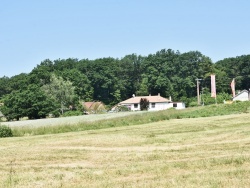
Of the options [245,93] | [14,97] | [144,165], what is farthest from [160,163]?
[245,93]

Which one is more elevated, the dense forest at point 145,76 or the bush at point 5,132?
the dense forest at point 145,76

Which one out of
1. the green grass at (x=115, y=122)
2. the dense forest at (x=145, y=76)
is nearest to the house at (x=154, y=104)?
the dense forest at (x=145, y=76)

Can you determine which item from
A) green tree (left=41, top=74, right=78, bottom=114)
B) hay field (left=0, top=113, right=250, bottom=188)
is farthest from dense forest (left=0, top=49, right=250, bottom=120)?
hay field (left=0, top=113, right=250, bottom=188)

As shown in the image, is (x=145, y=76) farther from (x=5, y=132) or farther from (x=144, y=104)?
(x=5, y=132)

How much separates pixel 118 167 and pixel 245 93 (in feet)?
265

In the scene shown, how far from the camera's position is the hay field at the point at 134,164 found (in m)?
8.82

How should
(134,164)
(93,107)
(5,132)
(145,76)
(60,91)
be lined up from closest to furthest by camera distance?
(134,164) → (5,132) → (60,91) → (93,107) → (145,76)

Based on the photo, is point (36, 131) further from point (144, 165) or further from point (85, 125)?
point (144, 165)

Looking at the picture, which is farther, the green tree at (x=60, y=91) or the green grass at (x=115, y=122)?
the green tree at (x=60, y=91)

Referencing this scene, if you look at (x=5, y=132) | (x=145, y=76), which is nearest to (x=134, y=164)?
(x=5, y=132)

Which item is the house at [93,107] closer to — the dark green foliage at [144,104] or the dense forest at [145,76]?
the dense forest at [145,76]

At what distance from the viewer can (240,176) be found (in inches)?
341

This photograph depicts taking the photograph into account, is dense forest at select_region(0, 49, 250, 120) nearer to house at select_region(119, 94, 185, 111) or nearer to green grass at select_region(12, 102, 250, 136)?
house at select_region(119, 94, 185, 111)

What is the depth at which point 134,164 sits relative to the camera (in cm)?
1104
